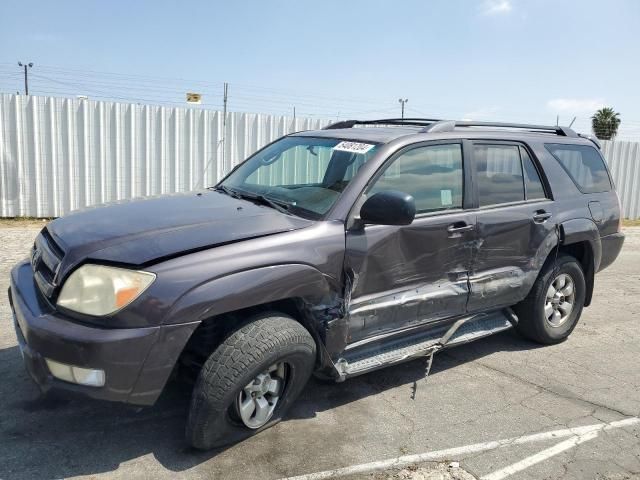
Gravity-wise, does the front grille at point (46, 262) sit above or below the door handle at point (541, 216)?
below

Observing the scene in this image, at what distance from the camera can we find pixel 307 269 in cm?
315

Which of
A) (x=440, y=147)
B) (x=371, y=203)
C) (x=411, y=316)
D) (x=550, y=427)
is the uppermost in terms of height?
(x=440, y=147)

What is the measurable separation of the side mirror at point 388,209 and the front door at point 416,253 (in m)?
0.16

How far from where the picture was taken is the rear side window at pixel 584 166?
5062 mm

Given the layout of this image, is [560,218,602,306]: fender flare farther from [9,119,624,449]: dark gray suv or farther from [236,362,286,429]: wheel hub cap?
[236,362,286,429]: wheel hub cap

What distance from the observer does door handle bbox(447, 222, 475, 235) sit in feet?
12.9

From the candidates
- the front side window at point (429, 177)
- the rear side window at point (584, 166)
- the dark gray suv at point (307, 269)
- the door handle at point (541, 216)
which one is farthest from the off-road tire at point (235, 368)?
the rear side window at point (584, 166)

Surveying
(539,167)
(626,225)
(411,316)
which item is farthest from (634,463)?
(626,225)

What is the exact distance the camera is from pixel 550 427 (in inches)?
140

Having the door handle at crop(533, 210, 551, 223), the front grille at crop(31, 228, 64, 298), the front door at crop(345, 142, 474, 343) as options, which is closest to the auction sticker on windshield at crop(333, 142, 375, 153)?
the front door at crop(345, 142, 474, 343)

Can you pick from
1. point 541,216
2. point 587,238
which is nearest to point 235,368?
point 541,216

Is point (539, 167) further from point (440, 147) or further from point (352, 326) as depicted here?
point (352, 326)

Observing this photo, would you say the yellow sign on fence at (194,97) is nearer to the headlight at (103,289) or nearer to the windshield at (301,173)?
the windshield at (301,173)

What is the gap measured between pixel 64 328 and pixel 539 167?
3.96 metres
